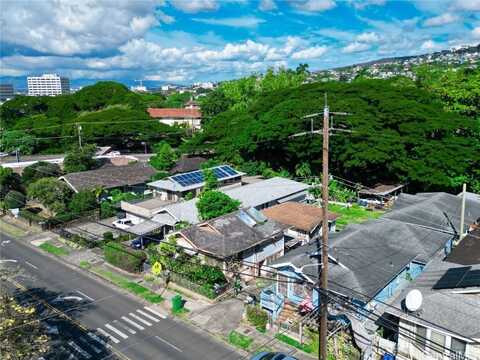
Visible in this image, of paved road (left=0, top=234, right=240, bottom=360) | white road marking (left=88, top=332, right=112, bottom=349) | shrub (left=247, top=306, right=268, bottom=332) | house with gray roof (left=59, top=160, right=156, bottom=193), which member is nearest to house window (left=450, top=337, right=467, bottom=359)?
shrub (left=247, top=306, right=268, bottom=332)

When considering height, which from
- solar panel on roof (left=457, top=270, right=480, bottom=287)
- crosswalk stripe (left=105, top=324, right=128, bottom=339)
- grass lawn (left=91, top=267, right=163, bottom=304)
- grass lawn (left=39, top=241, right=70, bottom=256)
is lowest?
crosswalk stripe (left=105, top=324, right=128, bottom=339)

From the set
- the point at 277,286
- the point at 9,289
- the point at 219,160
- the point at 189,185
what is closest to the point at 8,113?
the point at 219,160

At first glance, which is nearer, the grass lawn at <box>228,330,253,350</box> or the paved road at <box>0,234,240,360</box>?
the paved road at <box>0,234,240,360</box>

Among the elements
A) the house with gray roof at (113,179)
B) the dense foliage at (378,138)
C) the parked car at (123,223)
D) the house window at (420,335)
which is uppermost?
the dense foliage at (378,138)

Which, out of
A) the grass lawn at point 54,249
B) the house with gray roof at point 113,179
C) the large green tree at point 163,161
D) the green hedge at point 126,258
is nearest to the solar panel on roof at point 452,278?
the green hedge at point 126,258

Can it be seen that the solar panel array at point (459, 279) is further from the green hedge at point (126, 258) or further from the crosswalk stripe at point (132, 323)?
the green hedge at point (126, 258)

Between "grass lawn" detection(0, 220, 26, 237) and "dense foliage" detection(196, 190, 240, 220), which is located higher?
"dense foliage" detection(196, 190, 240, 220)

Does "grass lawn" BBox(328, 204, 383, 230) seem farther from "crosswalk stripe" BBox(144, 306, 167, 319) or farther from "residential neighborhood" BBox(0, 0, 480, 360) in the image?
"crosswalk stripe" BBox(144, 306, 167, 319)

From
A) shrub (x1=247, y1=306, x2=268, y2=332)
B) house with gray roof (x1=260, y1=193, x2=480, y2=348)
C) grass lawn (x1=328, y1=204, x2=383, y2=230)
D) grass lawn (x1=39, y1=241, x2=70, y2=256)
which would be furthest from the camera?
grass lawn (x1=328, y1=204, x2=383, y2=230)
